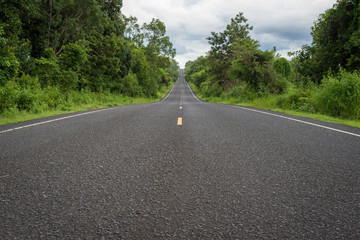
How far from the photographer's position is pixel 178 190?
2506 millimetres

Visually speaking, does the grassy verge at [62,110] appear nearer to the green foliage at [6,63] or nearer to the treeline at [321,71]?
the green foliage at [6,63]

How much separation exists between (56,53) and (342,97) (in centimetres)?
1840

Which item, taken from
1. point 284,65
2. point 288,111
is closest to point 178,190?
point 288,111

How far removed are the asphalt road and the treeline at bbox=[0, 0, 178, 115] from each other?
24.5ft

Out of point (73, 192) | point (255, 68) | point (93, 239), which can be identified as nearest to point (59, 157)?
point (73, 192)

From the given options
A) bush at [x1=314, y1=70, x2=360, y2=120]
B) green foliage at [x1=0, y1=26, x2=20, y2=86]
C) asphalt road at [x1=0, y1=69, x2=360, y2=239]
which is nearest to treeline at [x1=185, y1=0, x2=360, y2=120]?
bush at [x1=314, y1=70, x2=360, y2=120]

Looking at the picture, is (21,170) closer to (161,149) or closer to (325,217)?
(161,149)

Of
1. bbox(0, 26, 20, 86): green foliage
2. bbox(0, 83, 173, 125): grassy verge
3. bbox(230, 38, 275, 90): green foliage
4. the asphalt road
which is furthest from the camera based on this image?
bbox(230, 38, 275, 90): green foliage

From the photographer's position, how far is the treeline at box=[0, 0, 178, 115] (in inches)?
440

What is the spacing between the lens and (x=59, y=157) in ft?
11.9

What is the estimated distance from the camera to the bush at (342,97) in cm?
930

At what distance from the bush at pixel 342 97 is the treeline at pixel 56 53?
12761 millimetres

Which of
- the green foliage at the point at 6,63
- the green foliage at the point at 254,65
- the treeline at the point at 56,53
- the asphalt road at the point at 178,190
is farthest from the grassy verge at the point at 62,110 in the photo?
the green foliage at the point at 254,65

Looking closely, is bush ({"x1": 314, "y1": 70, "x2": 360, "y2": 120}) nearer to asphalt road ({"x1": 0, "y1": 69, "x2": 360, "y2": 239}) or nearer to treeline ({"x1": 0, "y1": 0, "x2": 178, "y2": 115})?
asphalt road ({"x1": 0, "y1": 69, "x2": 360, "y2": 239})
